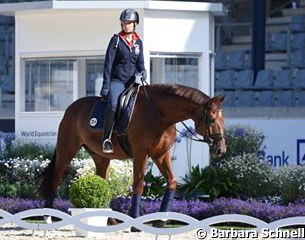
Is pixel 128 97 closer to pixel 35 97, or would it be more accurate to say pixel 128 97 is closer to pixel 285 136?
pixel 35 97

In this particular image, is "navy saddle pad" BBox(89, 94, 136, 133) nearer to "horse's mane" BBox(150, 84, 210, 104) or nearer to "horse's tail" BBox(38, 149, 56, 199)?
"horse's mane" BBox(150, 84, 210, 104)

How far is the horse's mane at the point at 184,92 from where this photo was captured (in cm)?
1547

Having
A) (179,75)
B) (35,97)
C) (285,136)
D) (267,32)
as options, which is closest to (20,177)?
(35,97)

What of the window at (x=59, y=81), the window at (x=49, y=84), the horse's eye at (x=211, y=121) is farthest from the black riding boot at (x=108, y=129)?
the window at (x=49, y=84)

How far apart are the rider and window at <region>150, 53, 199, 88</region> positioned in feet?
13.2

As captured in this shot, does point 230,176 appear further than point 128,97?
Yes

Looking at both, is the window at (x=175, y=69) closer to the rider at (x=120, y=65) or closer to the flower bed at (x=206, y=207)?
the flower bed at (x=206, y=207)

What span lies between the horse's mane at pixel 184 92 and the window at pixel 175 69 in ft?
14.5

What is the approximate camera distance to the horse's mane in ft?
50.8

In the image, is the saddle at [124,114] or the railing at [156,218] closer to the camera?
the railing at [156,218]

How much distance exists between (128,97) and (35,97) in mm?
5591

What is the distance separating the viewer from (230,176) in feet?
65.4

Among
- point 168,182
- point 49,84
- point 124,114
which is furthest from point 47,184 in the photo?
point 49,84

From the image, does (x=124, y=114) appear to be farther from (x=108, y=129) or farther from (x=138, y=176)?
(x=138, y=176)
